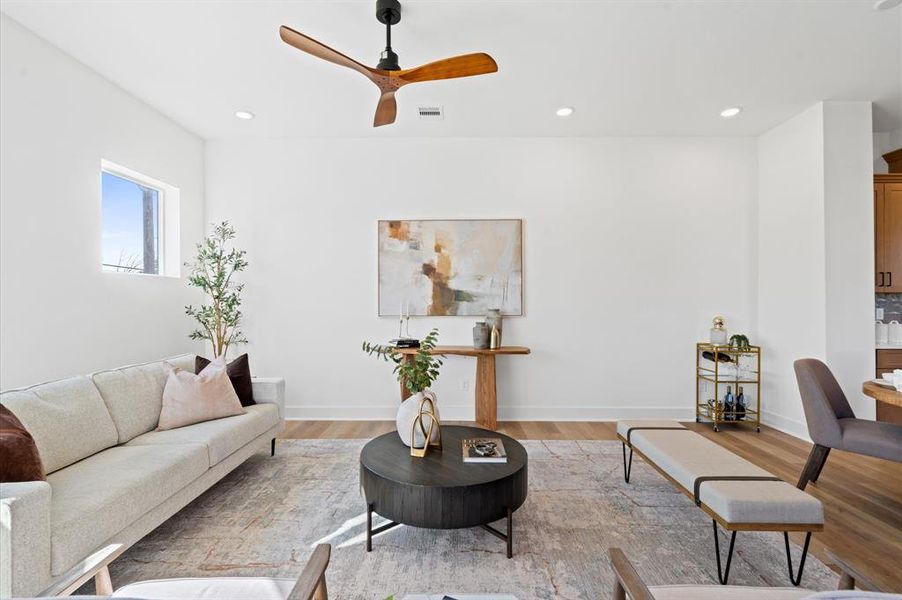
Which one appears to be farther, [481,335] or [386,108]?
[481,335]

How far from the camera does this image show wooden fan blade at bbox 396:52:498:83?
2.15 m

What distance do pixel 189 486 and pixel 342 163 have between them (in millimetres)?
3263

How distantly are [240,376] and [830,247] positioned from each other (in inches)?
193

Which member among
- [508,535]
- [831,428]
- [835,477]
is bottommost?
[835,477]

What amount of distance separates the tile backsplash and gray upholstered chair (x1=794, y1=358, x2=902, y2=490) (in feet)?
6.06

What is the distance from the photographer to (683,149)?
4375mm

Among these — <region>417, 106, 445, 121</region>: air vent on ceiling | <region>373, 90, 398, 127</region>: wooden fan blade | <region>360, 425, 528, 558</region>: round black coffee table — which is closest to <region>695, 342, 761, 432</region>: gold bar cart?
<region>360, 425, 528, 558</region>: round black coffee table

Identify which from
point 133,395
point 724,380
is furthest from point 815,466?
point 133,395

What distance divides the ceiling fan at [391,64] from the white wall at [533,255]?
1963 mm

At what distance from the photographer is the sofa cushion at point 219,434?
95.7 inches

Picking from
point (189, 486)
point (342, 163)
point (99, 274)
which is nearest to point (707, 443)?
point (189, 486)

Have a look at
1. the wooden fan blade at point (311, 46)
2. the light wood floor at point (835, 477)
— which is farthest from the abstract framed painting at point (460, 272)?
the wooden fan blade at point (311, 46)

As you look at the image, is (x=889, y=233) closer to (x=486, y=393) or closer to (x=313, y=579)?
(x=486, y=393)

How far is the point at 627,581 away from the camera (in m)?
1.17
